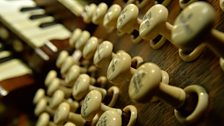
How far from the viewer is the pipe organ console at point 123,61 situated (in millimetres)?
500

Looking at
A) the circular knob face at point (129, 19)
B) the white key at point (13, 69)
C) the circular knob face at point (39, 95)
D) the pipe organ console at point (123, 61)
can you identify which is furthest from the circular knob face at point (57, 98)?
the circular knob face at point (129, 19)

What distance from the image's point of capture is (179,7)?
0.70 meters

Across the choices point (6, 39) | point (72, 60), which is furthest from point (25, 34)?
point (72, 60)

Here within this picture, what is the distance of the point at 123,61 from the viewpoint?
0.64 metres

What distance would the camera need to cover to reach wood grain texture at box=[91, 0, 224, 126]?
509mm

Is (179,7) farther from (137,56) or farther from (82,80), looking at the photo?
(82,80)

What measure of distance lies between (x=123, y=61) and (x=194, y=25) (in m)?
0.25

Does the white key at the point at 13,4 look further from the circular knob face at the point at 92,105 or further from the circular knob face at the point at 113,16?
the circular knob face at the point at 92,105

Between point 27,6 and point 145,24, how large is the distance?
1.23 metres

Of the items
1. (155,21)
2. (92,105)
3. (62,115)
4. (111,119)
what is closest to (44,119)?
(62,115)

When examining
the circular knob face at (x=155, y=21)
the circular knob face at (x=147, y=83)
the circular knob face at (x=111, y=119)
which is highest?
the circular knob face at (x=155, y=21)

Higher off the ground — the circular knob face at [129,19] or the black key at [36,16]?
the circular knob face at [129,19]

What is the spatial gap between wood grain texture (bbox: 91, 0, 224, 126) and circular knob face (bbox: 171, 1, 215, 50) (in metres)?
0.13

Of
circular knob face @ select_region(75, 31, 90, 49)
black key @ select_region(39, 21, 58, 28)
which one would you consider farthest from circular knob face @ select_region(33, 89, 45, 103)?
black key @ select_region(39, 21, 58, 28)
